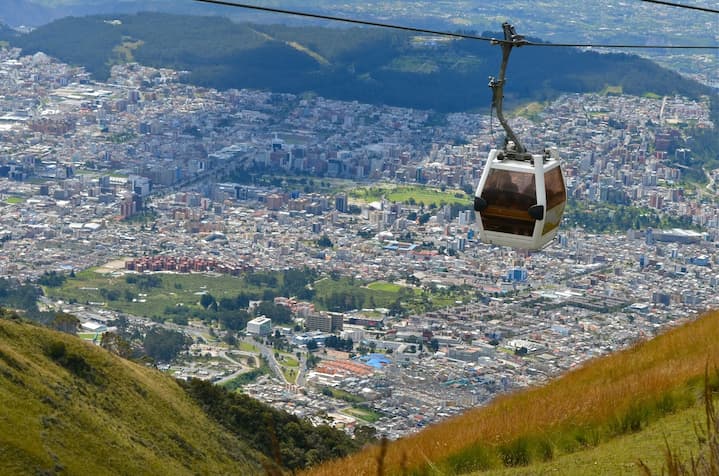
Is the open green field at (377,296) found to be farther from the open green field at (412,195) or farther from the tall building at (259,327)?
the open green field at (412,195)

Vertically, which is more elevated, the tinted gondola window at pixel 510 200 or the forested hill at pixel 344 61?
the tinted gondola window at pixel 510 200

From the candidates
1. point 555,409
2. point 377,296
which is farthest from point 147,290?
point 555,409

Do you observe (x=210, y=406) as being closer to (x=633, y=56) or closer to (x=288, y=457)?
(x=288, y=457)

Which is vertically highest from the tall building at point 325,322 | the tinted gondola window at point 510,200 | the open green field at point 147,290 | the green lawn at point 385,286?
the tinted gondola window at point 510,200

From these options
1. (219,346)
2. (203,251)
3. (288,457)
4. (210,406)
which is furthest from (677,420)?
(203,251)

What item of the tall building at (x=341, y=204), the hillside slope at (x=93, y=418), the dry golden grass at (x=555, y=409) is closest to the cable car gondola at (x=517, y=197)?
the dry golden grass at (x=555, y=409)

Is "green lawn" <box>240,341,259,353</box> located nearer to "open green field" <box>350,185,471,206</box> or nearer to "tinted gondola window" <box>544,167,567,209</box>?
"open green field" <box>350,185,471,206</box>
